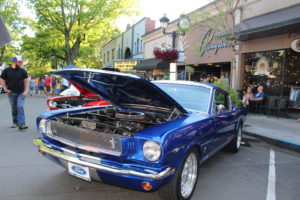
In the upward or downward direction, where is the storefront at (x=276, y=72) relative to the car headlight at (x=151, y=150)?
→ upward

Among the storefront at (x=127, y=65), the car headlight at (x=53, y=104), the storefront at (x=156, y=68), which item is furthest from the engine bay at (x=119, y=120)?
the storefront at (x=127, y=65)

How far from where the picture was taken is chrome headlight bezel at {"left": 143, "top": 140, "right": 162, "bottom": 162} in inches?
88.8

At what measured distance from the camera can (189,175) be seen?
9.49ft

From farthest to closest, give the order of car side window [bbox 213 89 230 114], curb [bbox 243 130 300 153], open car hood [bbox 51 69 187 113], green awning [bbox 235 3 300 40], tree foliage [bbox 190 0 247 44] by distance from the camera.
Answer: tree foliage [bbox 190 0 247 44] → green awning [bbox 235 3 300 40] → curb [bbox 243 130 300 153] → car side window [bbox 213 89 230 114] → open car hood [bbox 51 69 187 113]

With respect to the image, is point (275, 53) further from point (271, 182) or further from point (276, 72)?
point (271, 182)

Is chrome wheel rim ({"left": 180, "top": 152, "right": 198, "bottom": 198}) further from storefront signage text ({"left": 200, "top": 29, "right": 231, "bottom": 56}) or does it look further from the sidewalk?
storefront signage text ({"left": 200, "top": 29, "right": 231, "bottom": 56})

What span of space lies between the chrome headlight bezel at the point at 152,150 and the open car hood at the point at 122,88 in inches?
28.1

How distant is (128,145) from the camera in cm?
234

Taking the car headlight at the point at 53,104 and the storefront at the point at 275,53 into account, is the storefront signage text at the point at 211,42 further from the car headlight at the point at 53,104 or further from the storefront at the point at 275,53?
the car headlight at the point at 53,104

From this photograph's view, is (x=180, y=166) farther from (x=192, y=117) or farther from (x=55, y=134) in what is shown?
(x=55, y=134)

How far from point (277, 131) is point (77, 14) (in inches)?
766

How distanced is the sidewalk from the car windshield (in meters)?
3.22

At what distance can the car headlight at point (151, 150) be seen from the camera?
226 cm

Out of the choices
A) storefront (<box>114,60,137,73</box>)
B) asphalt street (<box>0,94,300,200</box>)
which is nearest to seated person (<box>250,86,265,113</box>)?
asphalt street (<box>0,94,300,200</box>)
